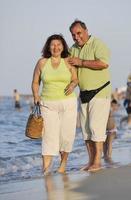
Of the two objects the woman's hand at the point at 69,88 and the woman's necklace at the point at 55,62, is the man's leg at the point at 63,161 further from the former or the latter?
the woman's necklace at the point at 55,62

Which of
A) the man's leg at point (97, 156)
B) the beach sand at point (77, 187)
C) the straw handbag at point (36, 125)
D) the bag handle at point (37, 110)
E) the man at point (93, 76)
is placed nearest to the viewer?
the beach sand at point (77, 187)

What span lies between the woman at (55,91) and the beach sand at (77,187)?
1.76ft

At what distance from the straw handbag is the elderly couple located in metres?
0.08

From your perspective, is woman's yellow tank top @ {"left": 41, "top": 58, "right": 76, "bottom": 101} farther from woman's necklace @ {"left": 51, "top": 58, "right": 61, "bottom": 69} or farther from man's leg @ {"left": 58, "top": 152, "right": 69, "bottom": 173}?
man's leg @ {"left": 58, "top": 152, "right": 69, "bottom": 173}

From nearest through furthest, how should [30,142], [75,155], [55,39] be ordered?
1. [55,39]
2. [75,155]
3. [30,142]

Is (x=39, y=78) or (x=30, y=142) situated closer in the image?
(x=39, y=78)

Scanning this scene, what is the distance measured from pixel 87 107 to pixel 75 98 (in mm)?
192

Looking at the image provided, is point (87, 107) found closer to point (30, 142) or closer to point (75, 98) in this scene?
point (75, 98)

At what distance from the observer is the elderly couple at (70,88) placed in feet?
23.5

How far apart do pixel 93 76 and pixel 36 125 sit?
89 cm

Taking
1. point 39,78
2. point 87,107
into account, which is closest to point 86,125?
point 87,107

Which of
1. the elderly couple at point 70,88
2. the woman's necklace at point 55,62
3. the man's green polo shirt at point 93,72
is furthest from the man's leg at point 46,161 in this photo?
the woman's necklace at point 55,62

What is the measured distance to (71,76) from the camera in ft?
23.7

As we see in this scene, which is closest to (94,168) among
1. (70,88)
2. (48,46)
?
(70,88)
